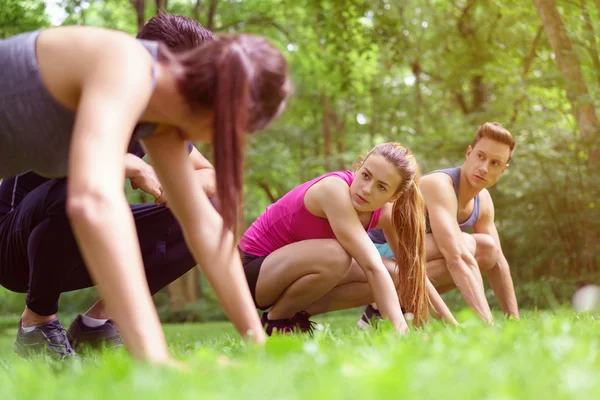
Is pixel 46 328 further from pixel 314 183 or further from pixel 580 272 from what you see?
pixel 580 272

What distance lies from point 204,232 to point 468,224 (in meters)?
3.06

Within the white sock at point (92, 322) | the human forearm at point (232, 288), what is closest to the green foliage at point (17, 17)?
Result: the white sock at point (92, 322)

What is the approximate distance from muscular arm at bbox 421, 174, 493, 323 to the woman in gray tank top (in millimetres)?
2286

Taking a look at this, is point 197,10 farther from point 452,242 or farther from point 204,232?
point 204,232

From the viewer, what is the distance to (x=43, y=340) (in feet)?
11.1

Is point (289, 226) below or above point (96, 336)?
above

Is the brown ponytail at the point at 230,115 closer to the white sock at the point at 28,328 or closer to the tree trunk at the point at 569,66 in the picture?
the white sock at the point at 28,328

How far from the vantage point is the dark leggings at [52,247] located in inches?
133

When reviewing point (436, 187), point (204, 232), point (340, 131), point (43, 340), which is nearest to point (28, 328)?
point (43, 340)

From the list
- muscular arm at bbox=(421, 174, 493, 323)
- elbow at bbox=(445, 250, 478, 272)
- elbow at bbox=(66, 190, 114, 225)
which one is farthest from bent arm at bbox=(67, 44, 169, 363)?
elbow at bbox=(445, 250, 478, 272)

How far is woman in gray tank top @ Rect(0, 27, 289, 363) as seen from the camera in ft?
5.87

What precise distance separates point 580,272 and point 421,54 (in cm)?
707

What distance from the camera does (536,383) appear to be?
152 centimetres

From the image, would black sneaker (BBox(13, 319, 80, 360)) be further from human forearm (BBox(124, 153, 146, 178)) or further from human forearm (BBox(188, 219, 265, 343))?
human forearm (BBox(188, 219, 265, 343))
